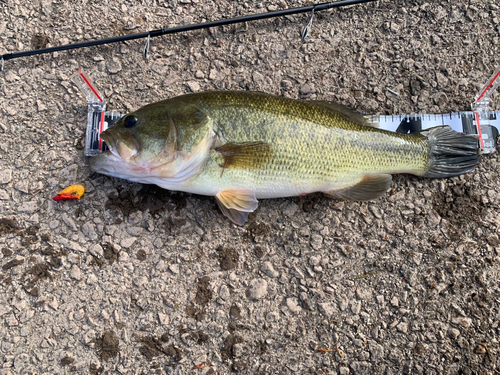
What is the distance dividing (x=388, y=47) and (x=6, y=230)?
3829mm

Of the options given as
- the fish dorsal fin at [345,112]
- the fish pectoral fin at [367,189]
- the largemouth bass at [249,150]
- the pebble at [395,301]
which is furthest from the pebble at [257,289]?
the fish dorsal fin at [345,112]

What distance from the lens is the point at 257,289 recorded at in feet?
8.58

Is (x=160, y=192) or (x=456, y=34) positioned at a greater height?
(x=456, y=34)

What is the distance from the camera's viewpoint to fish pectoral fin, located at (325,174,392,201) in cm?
256

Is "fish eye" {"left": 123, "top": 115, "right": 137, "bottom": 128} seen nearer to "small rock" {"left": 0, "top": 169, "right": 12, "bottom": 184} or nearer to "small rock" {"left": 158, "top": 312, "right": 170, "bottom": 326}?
"small rock" {"left": 0, "top": 169, "right": 12, "bottom": 184}

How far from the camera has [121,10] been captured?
2953 millimetres

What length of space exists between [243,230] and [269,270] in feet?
1.33

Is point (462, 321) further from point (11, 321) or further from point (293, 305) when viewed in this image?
point (11, 321)

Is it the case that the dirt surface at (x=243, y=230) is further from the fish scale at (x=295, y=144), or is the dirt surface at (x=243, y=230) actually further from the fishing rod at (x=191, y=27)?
the fish scale at (x=295, y=144)

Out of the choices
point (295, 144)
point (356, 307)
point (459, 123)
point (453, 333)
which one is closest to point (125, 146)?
point (295, 144)

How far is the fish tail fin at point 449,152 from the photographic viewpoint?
2.65m

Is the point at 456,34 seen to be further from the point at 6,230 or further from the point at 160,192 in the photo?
the point at 6,230

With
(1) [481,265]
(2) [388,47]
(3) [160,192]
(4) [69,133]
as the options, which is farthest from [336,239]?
(4) [69,133]

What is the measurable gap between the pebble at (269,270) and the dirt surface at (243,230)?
17 millimetres
